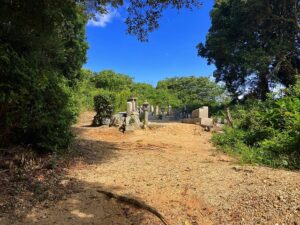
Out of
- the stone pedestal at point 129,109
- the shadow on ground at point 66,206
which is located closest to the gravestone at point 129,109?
the stone pedestal at point 129,109

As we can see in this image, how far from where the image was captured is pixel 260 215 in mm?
3793

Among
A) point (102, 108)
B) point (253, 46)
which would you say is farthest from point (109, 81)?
point (102, 108)

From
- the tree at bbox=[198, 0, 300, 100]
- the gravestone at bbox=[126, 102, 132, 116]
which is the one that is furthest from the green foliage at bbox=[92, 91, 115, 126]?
the tree at bbox=[198, 0, 300, 100]

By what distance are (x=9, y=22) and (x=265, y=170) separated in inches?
211

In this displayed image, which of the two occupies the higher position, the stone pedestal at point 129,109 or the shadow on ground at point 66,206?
the stone pedestal at point 129,109

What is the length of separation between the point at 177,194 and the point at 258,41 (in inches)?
758

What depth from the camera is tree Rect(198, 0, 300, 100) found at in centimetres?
1977

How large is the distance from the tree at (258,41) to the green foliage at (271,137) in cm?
943

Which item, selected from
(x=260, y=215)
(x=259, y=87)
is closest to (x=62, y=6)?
(x=260, y=215)

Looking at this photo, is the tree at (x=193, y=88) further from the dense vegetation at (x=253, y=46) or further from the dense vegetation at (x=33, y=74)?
the dense vegetation at (x=33, y=74)

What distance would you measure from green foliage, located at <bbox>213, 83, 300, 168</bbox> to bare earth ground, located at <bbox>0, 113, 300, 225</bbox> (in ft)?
3.03

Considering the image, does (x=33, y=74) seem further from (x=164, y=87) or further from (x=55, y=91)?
(x=164, y=87)

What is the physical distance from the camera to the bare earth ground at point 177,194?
390cm

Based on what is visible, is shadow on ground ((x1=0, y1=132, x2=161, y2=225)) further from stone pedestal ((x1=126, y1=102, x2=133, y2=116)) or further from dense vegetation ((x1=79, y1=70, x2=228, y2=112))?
dense vegetation ((x1=79, y1=70, x2=228, y2=112))
